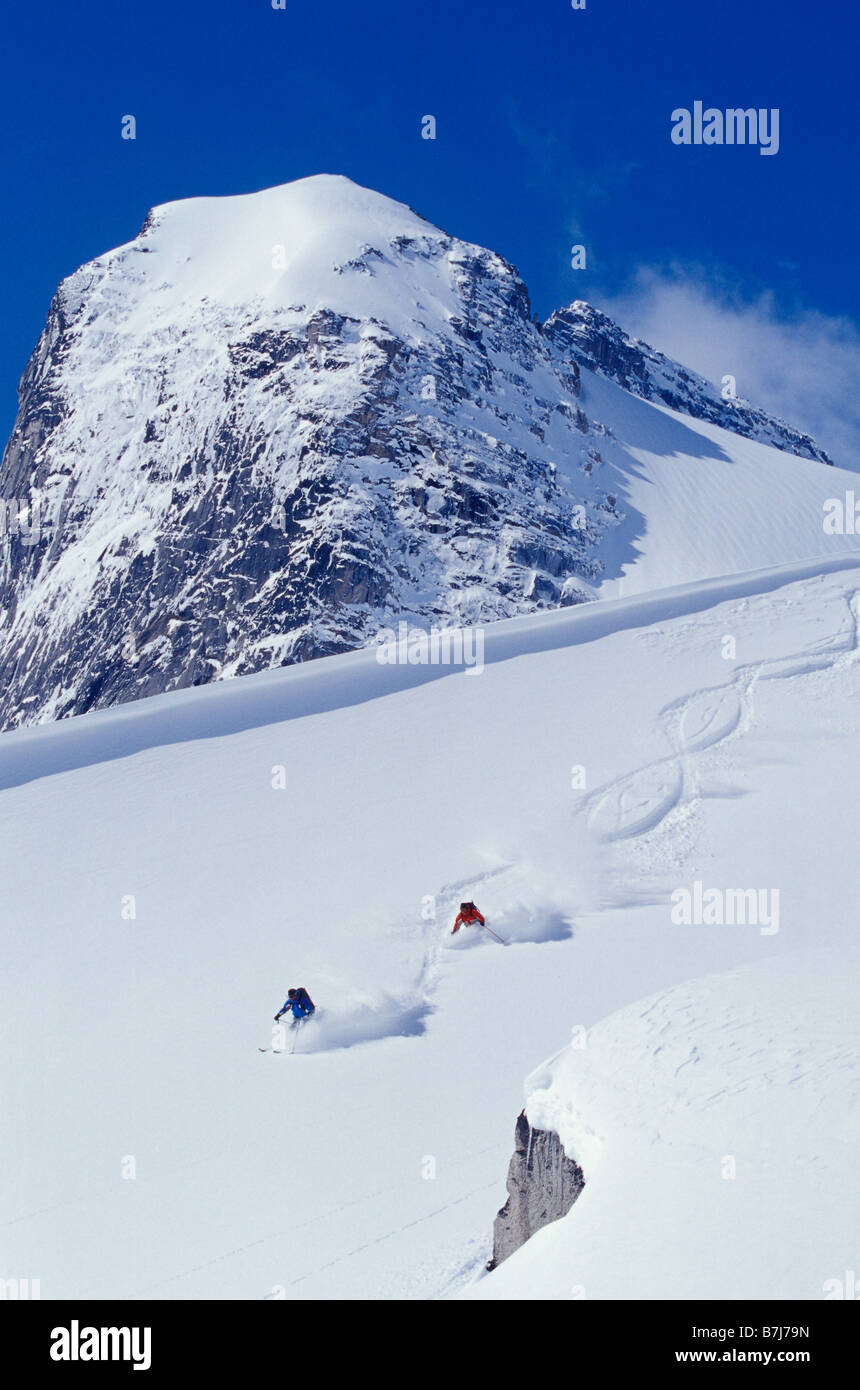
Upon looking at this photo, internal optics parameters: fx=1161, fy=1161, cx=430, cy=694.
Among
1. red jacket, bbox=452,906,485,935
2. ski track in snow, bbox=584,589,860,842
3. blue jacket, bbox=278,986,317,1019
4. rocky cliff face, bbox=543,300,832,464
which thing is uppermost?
rocky cliff face, bbox=543,300,832,464

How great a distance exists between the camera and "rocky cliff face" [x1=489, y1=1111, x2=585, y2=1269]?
565 centimetres

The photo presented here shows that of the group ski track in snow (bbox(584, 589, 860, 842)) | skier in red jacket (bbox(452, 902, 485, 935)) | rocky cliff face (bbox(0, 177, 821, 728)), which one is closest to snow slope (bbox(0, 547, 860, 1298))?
ski track in snow (bbox(584, 589, 860, 842))

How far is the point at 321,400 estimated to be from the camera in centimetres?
6825

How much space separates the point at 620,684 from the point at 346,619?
41910mm

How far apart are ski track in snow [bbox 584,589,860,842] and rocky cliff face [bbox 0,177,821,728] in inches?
1588

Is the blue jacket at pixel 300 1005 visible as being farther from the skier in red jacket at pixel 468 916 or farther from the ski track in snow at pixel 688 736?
the ski track in snow at pixel 688 736

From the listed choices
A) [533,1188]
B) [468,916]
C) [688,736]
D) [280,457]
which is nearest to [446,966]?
[468,916]

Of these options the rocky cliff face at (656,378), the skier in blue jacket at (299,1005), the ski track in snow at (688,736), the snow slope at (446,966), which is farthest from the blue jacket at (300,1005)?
the rocky cliff face at (656,378)

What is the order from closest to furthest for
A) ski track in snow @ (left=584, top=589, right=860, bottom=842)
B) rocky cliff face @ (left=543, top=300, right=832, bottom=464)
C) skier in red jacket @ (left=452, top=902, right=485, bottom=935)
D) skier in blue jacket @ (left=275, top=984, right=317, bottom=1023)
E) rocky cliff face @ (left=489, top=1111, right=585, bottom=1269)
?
rocky cliff face @ (left=489, top=1111, right=585, bottom=1269), skier in blue jacket @ (left=275, top=984, right=317, bottom=1023), skier in red jacket @ (left=452, top=902, right=485, bottom=935), ski track in snow @ (left=584, top=589, right=860, bottom=842), rocky cliff face @ (left=543, top=300, right=832, bottom=464)

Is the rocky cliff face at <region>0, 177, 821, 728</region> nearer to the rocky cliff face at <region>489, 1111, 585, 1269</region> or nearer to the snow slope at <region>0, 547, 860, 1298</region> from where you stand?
the snow slope at <region>0, 547, 860, 1298</region>

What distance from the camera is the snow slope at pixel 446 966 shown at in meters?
5.34

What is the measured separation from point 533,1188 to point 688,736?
11.2 m

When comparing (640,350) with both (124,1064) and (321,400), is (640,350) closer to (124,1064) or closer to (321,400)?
(321,400)

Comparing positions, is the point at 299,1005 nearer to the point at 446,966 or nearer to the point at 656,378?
the point at 446,966
